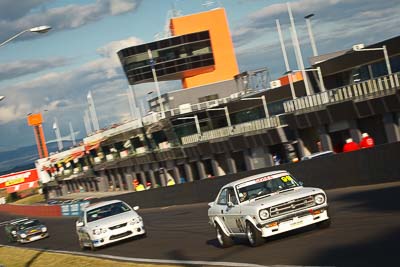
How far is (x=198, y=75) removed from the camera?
104 meters

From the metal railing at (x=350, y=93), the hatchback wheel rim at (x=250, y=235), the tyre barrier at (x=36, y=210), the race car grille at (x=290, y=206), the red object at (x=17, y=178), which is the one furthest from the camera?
the red object at (x=17, y=178)

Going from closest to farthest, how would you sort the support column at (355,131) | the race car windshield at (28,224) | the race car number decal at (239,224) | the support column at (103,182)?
1. the race car number decal at (239,224)
2. the race car windshield at (28,224)
3. the support column at (355,131)
4. the support column at (103,182)

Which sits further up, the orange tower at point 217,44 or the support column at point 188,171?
the orange tower at point 217,44

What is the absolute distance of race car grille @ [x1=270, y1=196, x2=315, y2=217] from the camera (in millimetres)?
15109

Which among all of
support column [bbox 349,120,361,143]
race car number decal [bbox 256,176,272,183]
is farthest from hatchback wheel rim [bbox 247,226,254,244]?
support column [bbox 349,120,361,143]

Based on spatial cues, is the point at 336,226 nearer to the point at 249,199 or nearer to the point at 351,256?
the point at 249,199

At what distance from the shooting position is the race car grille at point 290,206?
1511 cm

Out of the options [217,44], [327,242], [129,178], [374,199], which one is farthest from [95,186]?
[327,242]

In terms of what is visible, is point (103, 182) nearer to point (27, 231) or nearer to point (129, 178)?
point (129, 178)

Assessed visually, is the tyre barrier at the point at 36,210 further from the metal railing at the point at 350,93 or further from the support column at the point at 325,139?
the support column at the point at 325,139

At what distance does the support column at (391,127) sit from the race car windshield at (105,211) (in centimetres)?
2401

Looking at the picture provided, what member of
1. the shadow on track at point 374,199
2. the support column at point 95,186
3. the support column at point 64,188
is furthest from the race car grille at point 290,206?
the support column at point 64,188

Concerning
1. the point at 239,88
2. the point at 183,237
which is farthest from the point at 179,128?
the point at 183,237

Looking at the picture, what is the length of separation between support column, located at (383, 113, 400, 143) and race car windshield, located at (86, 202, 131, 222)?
78.8 feet
